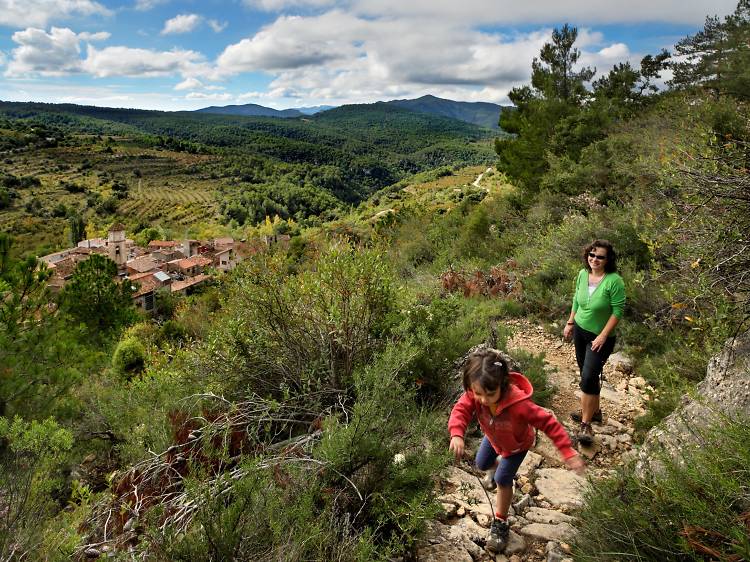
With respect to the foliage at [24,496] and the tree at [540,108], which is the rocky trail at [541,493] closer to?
the foliage at [24,496]

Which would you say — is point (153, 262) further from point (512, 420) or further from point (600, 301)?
point (512, 420)

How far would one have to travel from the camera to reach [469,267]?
8.66m

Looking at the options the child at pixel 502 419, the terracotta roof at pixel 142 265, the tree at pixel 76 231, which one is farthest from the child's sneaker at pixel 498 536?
the tree at pixel 76 231

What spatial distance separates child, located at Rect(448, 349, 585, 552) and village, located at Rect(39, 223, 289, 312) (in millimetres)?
25165

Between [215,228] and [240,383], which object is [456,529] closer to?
[240,383]

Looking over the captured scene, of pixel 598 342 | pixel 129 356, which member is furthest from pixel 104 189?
pixel 598 342

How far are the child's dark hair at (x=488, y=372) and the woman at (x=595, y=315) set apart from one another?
1373mm

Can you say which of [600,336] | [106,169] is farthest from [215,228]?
[600,336]

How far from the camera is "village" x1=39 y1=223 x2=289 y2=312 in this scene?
30.4 m

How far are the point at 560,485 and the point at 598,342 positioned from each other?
1.05 metres

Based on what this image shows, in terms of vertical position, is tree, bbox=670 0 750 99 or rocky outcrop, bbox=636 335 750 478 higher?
tree, bbox=670 0 750 99

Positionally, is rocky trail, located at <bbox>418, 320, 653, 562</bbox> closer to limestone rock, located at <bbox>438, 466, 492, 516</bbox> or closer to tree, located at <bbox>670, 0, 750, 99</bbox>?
limestone rock, located at <bbox>438, 466, 492, 516</bbox>

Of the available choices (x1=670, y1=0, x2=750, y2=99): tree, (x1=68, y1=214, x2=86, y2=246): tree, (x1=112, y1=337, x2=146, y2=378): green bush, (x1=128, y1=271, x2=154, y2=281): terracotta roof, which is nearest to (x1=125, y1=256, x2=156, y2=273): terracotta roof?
(x1=128, y1=271, x2=154, y2=281): terracotta roof

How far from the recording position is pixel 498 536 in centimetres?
244
